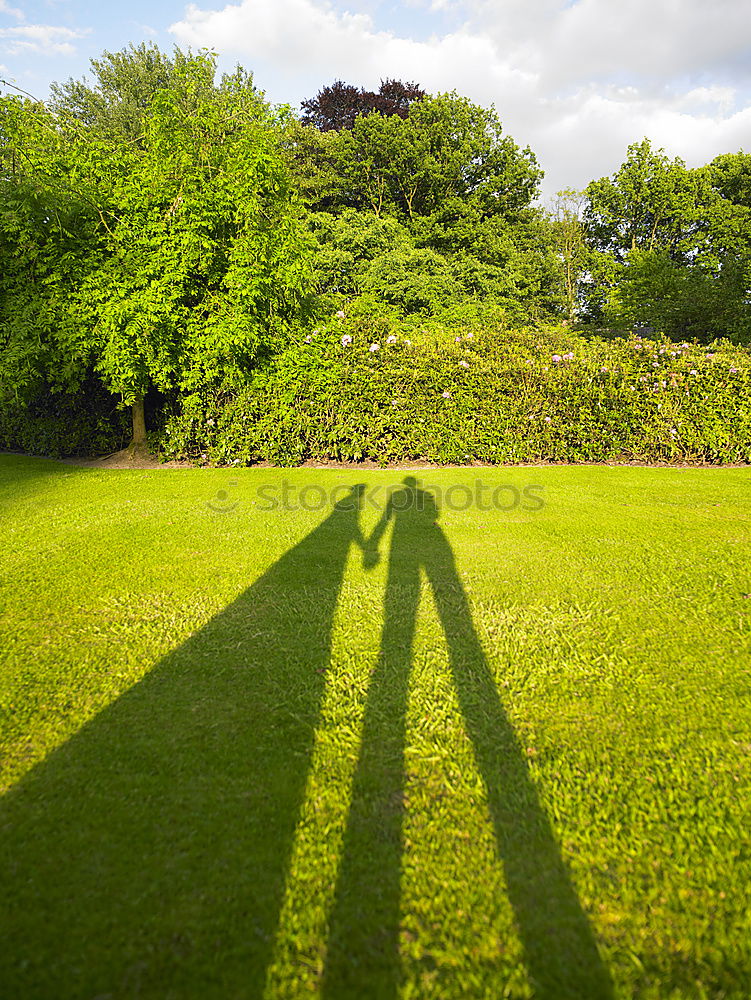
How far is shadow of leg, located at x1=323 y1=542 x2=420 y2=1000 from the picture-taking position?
60.9 inches

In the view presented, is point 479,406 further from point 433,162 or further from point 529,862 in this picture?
point 433,162

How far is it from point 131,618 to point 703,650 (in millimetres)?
4020

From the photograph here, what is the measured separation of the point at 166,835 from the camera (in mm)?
2006

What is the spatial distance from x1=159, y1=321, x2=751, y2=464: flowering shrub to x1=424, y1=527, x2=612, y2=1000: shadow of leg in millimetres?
7077

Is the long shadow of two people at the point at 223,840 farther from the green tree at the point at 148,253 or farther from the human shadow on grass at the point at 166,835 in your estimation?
the green tree at the point at 148,253

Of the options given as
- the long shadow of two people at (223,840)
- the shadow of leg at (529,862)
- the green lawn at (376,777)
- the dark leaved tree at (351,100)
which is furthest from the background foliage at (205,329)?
the dark leaved tree at (351,100)

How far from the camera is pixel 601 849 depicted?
6.42 feet

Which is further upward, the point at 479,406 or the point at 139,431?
the point at 479,406

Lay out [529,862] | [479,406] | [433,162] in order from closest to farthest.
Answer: [529,862] → [479,406] → [433,162]

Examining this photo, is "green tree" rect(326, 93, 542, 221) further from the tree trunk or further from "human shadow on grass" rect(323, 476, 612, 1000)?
"human shadow on grass" rect(323, 476, 612, 1000)

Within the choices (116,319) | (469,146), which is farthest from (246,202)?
(469,146)

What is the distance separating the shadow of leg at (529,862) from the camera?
1534 millimetres

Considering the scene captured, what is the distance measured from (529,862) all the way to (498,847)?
12 cm

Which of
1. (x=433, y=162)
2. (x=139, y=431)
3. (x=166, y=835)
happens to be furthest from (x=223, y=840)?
(x=433, y=162)
